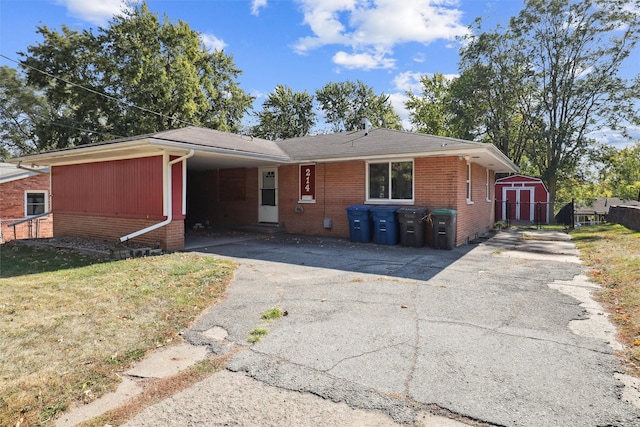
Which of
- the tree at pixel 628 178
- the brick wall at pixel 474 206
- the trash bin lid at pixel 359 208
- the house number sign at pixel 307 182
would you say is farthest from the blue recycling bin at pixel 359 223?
the tree at pixel 628 178

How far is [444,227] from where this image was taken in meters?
9.80

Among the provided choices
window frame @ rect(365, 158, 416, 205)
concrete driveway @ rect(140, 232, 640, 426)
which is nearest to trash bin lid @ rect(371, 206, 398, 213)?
window frame @ rect(365, 158, 416, 205)

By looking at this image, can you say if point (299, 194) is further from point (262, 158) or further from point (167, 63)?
point (167, 63)

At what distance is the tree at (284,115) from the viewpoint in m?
37.9

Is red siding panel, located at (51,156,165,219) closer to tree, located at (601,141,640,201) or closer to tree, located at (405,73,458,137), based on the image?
tree, located at (405,73,458,137)

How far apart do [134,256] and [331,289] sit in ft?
17.9

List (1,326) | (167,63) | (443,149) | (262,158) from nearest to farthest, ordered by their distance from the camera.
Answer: (1,326)
(443,149)
(262,158)
(167,63)

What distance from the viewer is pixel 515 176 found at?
85.7ft

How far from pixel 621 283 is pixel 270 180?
430 inches

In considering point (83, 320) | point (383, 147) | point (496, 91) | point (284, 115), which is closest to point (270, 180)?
point (383, 147)

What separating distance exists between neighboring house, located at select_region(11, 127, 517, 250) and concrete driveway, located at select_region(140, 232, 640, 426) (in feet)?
11.6

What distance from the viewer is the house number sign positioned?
41.9ft

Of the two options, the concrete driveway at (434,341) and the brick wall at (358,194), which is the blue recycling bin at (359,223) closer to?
the brick wall at (358,194)

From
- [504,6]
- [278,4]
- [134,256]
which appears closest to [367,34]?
[278,4]
